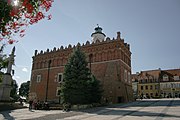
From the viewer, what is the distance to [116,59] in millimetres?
31422

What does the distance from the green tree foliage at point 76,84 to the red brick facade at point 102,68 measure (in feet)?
24.9

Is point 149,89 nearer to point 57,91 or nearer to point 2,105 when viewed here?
point 57,91

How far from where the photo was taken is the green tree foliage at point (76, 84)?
22453 millimetres

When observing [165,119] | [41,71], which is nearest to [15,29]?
[165,119]

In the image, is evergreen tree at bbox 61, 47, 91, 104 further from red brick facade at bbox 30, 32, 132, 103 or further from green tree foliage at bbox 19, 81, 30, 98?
green tree foliage at bbox 19, 81, 30, 98

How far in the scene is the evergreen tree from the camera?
22.4 meters

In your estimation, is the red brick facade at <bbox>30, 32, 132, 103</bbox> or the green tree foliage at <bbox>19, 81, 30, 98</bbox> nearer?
the red brick facade at <bbox>30, 32, 132, 103</bbox>

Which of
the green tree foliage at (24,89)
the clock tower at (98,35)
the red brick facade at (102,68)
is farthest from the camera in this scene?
the green tree foliage at (24,89)

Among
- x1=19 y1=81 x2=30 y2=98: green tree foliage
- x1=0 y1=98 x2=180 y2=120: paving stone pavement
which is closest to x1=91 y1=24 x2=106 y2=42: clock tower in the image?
x1=0 y1=98 x2=180 y2=120: paving stone pavement

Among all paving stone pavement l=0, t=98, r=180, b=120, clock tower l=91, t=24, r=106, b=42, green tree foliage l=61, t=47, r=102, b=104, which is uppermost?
clock tower l=91, t=24, r=106, b=42

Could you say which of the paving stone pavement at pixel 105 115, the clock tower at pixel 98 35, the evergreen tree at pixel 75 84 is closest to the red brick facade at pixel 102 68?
the clock tower at pixel 98 35

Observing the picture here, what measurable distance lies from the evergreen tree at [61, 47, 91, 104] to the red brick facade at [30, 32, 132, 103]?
27.0 ft

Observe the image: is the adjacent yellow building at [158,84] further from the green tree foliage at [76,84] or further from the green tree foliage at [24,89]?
the green tree foliage at [24,89]

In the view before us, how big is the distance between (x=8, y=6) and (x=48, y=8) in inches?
37.6
